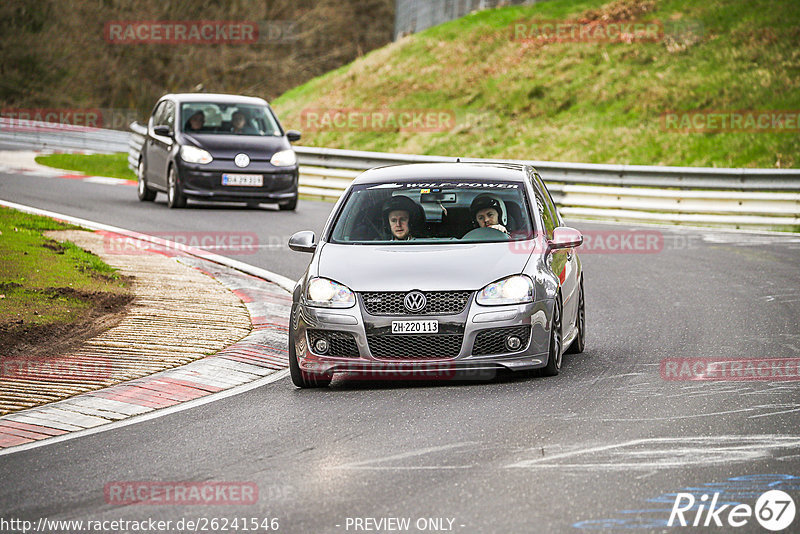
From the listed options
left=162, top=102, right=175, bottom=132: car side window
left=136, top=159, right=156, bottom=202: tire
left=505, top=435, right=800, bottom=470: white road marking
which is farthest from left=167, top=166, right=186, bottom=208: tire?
left=505, top=435, right=800, bottom=470: white road marking

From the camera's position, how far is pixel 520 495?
611cm

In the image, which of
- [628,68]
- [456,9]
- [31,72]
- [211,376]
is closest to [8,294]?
[211,376]

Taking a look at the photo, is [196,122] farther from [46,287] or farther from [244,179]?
[46,287]

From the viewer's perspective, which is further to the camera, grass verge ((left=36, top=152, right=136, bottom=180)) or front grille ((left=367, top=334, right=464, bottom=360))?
grass verge ((left=36, top=152, right=136, bottom=180))

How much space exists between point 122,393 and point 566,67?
1102 inches

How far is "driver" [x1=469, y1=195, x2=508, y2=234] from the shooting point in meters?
9.85

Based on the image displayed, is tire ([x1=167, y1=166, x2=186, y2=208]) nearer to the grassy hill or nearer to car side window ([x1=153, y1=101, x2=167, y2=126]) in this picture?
car side window ([x1=153, y1=101, x2=167, y2=126])

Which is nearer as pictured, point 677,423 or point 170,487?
point 170,487

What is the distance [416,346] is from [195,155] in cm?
1280

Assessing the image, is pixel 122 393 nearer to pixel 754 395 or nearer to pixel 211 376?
pixel 211 376


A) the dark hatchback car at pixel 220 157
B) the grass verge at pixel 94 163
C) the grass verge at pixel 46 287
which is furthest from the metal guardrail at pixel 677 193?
the grass verge at pixel 94 163

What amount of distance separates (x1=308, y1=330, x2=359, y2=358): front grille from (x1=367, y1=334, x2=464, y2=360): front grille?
130mm

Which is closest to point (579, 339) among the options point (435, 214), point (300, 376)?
point (435, 214)

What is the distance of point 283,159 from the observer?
69.6ft
